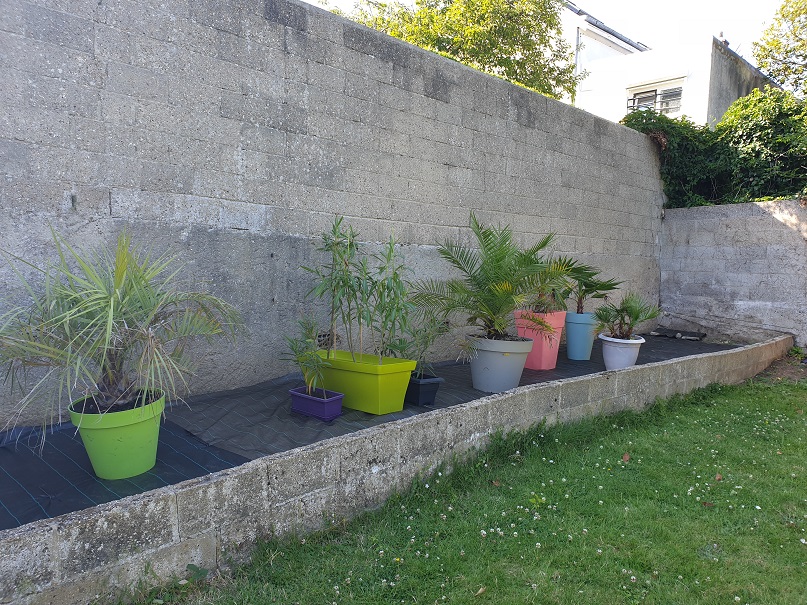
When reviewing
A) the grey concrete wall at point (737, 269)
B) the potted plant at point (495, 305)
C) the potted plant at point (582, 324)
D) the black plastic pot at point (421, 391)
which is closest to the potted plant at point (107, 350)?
the black plastic pot at point (421, 391)

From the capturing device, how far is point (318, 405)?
3.20 metres

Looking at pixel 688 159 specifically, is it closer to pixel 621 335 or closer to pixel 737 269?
pixel 737 269

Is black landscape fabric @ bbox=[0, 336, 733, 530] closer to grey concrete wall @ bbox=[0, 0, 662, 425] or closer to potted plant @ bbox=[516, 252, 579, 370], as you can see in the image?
grey concrete wall @ bbox=[0, 0, 662, 425]

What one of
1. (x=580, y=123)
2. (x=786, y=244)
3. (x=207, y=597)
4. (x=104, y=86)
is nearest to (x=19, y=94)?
(x=104, y=86)

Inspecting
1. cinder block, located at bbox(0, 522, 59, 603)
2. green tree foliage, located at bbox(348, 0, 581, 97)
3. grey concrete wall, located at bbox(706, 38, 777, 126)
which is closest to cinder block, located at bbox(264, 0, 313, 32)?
cinder block, located at bbox(0, 522, 59, 603)

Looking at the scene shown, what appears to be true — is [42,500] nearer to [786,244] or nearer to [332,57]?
[332,57]

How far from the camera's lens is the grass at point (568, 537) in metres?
2.11

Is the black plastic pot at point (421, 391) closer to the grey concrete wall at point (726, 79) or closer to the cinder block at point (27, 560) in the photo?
the cinder block at point (27, 560)

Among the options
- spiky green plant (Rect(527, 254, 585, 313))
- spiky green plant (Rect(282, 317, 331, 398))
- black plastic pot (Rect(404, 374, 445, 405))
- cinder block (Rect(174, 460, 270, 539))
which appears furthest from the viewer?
spiky green plant (Rect(527, 254, 585, 313))

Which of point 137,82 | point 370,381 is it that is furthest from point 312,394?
point 137,82

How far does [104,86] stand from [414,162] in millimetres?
2436

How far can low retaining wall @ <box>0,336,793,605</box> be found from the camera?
1.74 metres

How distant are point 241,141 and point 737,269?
269 inches

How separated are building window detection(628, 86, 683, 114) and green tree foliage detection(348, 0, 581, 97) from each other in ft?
6.72
